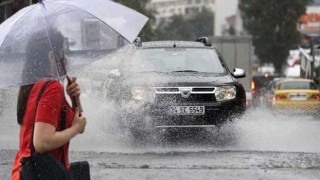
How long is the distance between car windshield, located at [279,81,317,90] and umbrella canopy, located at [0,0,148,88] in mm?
19454

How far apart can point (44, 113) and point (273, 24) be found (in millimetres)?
66408

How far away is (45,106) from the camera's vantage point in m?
3.96

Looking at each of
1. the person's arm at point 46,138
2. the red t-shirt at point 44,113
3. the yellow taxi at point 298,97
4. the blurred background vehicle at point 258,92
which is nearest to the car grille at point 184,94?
the red t-shirt at point 44,113

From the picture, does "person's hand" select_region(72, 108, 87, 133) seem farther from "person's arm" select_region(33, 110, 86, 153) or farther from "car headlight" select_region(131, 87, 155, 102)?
"car headlight" select_region(131, 87, 155, 102)

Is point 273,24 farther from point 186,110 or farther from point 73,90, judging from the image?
point 73,90

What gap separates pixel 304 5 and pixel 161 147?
59881 millimetres

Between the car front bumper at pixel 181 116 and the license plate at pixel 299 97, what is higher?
the car front bumper at pixel 181 116

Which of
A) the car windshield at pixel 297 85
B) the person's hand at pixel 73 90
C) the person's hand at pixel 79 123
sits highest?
the person's hand at pixel 73 90

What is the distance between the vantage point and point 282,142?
11.1 m

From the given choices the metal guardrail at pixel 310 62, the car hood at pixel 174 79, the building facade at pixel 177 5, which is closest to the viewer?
the car hood at pixel 174 79

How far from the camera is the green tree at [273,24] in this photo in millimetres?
68188

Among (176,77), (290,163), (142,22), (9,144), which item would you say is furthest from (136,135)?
(142,22)

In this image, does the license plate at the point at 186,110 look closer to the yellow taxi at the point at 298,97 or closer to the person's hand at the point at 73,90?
the person's hand at the point at 73,90

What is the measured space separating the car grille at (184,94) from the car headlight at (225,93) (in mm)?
77
